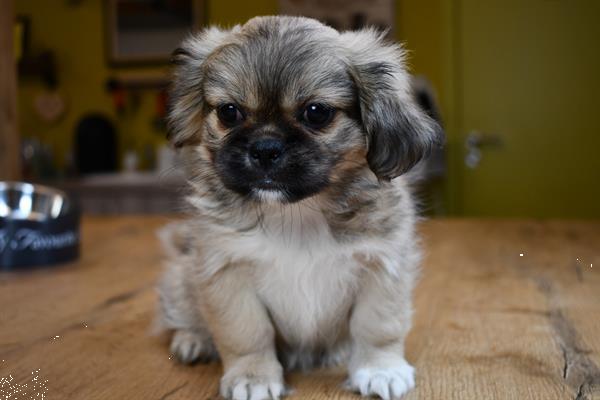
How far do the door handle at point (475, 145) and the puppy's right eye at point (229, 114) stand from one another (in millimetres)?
3301

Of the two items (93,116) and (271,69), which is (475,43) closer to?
(93,116)

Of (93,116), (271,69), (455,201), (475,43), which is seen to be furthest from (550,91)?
(271,69)

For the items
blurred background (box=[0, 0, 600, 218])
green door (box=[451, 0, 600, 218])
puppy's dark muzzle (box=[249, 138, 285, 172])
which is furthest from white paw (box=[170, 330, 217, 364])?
green door (box=[451, 0, 600, 218])

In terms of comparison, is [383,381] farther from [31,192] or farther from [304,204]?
[31,192]

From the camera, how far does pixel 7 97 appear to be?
2115 millimetres

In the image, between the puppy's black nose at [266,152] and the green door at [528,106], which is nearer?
the puppy's black nose at [266,152]

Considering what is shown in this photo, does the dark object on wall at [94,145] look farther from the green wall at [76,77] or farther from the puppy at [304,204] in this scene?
the puppy at [304,204]

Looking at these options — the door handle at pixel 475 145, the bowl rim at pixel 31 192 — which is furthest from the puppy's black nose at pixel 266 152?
the door handle at pixel 475 145

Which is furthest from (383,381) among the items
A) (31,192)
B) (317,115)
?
(31,192)

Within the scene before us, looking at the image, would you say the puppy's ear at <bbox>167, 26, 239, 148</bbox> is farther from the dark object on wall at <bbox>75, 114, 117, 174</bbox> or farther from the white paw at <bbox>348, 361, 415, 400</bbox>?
the dark object on wall at <bbox>75, 114, 117, 174</bbox>

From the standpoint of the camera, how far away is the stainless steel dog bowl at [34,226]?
1.88 metres

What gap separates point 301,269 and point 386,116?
0.91 feet

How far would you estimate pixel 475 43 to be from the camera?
13.5 ft

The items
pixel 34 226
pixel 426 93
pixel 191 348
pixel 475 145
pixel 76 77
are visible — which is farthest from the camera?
pixel 76 77
